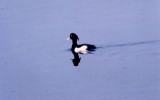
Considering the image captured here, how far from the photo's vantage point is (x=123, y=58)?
1202 centimetres

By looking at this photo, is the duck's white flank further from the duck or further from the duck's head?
the duck's head

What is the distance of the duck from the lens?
43.7 ft

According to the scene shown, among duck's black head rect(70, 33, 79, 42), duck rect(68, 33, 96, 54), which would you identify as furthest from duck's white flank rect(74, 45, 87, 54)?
duck's black head rect(70, 33, 79, 42)

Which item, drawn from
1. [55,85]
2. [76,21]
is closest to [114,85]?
[55,85]

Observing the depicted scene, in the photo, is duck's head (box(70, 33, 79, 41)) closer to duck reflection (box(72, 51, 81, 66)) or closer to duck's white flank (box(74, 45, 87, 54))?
duck's white flank (box(74, 45, 87, 54))

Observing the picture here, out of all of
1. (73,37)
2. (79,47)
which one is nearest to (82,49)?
(79,47)

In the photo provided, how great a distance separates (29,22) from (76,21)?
1.73 metres

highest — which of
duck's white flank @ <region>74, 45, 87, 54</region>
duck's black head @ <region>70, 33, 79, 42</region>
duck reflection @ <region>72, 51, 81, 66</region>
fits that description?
duck's black head @ <region>70, 33, 79, 42</region>

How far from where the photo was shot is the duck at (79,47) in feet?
43.7

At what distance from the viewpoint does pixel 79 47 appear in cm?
1360

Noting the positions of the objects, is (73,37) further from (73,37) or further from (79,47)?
(79,47)

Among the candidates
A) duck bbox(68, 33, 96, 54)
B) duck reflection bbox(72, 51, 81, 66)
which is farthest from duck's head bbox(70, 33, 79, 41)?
duck reflection bbox(72, 51, 81, 66)

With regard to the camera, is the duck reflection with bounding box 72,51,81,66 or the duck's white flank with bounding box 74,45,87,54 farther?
the duck's white flank with bounding box 74,45,87,54

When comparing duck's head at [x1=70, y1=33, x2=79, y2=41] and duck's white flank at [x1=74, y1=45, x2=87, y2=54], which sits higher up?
duck's head at [x1=70, y1=33, x2=79, y2=41]
